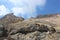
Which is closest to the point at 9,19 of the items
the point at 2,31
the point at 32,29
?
the point at 2,31

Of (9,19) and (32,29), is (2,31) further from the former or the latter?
(32,29)

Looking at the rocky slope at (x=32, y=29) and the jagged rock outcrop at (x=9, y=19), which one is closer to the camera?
the rocky slope at (x=32, y=29)

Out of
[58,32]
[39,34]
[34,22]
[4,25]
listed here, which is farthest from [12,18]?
[58,32]

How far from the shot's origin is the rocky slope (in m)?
20.1

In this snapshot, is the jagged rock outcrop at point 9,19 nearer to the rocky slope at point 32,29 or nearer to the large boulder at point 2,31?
the rocky slope at point 32,29

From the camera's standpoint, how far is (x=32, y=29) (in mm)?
20844

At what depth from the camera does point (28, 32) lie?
21000 mm

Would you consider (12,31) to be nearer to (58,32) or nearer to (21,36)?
(21,36)

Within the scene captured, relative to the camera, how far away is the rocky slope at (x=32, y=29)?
66.0 ft

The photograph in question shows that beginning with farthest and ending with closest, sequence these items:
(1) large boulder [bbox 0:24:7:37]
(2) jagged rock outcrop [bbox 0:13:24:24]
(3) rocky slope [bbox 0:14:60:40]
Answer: (2) jagged rock outcrop [bbox 0:13:24:24]
(1) large boulder [bbox 0:24:7:37]
(3) rocky slope [bbox 0:14:60:40]

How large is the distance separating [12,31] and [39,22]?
348 centimetres

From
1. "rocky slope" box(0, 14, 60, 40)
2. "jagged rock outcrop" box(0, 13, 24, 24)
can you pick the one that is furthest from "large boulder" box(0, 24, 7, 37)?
"jagged rock outcrop" box(0, 13, 24, 24)

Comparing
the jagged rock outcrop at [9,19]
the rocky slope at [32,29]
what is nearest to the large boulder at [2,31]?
the rocky slope at [32,29]

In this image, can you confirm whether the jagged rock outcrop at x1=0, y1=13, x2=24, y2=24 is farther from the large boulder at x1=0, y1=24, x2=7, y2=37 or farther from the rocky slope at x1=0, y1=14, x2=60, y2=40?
the large boulder at x1=0, y1=24, x2=7, y2=37
